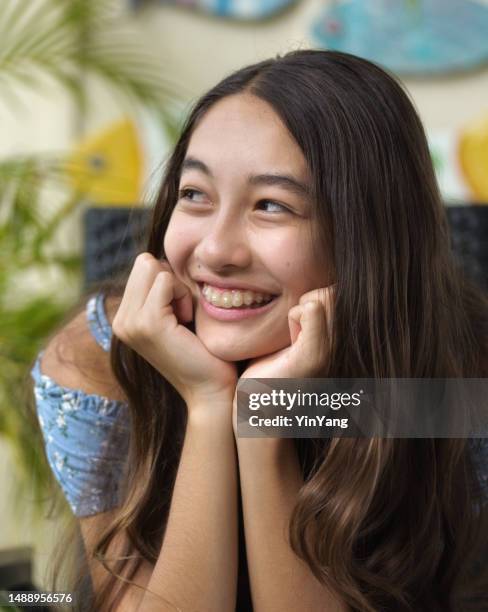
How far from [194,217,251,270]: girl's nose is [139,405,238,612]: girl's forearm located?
0.59 feet

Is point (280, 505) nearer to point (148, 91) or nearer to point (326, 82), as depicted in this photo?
point (326, 82)

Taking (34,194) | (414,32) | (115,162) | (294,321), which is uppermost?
(414,32)

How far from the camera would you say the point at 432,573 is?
3.89 ft

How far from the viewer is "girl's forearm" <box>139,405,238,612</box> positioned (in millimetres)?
1047

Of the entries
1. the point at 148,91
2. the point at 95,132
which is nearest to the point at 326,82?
the point at 148,91

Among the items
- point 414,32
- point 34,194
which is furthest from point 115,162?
point 414,32

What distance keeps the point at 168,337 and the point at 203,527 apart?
232mm

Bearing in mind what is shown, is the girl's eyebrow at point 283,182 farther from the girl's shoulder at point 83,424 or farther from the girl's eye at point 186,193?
the girl's shoulder at point 83,424

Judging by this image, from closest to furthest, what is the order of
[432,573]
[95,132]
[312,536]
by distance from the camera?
[312,536] < [432,573] < [95,132]

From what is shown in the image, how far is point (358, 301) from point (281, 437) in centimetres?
19

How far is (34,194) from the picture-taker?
1.97 metres

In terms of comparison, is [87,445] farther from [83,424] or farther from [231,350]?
[231,350]

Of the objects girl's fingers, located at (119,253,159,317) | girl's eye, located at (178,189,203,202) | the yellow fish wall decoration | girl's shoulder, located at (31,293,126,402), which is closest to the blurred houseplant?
the yellow fish wall decoration

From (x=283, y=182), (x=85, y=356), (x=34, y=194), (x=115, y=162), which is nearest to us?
(x=283, y=182)
